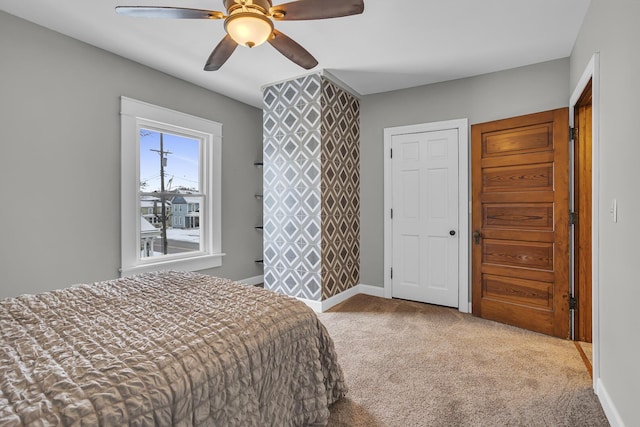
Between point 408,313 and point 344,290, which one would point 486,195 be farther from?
point 344,290

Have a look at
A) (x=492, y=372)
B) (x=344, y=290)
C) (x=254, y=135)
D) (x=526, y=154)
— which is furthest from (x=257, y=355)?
(x=254, y=135)

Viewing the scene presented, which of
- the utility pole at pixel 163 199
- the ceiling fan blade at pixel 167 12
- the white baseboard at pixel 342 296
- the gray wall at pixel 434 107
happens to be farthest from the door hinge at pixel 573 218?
the utility pole at pixel 163 199

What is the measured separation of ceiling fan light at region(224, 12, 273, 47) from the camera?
5.67ft

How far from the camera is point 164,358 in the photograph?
3.66ft

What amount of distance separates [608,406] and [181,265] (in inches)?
146

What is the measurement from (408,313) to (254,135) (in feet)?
10.3

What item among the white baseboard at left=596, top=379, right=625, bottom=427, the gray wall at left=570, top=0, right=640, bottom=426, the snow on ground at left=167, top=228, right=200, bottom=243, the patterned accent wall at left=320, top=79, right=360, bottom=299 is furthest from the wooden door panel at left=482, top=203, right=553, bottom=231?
the snow on ground at left=167, top=228, right=200, bottom=243

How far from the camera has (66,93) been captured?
106 inches

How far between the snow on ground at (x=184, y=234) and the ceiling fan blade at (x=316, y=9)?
2733 mm

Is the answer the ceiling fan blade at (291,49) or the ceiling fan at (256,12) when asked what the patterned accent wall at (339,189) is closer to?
the ceiling fan blade at (291,49)

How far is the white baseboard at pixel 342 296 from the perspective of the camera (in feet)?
11.6

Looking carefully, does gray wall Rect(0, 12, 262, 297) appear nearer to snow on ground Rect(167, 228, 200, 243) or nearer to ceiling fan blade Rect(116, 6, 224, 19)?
snow on ground Rect(167, 228, 200, 243)

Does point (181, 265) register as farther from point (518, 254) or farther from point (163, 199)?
point (518, 254)

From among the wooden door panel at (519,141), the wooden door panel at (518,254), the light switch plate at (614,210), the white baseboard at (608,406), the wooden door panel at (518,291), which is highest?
the wooden door panel at (519,141)
